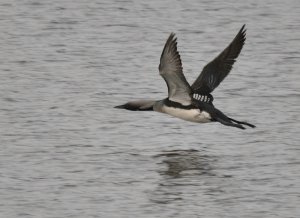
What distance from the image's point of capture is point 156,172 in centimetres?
999

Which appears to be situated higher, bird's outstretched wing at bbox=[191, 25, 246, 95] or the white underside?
bird's outstretched wing at bbox=[191, 25, 246, 95]

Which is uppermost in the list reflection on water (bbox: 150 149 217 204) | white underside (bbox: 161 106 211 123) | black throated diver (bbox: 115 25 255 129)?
black throated diver (bbox: 115 25 255 129)

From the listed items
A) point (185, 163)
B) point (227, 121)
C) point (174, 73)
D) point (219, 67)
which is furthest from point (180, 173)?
point (219, 67)

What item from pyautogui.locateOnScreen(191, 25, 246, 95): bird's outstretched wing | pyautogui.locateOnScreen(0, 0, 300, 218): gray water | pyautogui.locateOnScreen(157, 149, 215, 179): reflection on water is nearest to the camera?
pyautogui.locateOnScreen(0, 0, 300, 218): gray water

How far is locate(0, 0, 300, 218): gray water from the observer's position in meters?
9.10

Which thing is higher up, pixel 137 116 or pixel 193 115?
pixel 193 115

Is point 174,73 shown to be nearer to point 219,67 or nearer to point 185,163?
point 185,163

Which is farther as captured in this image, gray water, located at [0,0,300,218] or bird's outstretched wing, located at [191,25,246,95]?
bird's outstretched wing, located at [191,25,246,95]

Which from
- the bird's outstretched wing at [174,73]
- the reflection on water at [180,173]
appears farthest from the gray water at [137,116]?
the bird's outstretched wing at [174,73]

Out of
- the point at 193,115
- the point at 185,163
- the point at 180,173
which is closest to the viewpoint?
the point at 180,173

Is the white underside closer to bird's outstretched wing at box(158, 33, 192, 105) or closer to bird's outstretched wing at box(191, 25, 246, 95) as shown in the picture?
bird's outstretched wing at box(158, 33, 192, 105)

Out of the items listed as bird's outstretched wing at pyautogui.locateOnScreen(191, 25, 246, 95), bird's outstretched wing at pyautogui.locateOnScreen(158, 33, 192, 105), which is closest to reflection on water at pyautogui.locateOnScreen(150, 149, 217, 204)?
bird's outstretched wing at pyautogui.locateOnScreen(158, 33, 192, 105)

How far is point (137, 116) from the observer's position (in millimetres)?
11914

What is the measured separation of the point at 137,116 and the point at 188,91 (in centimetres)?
126
